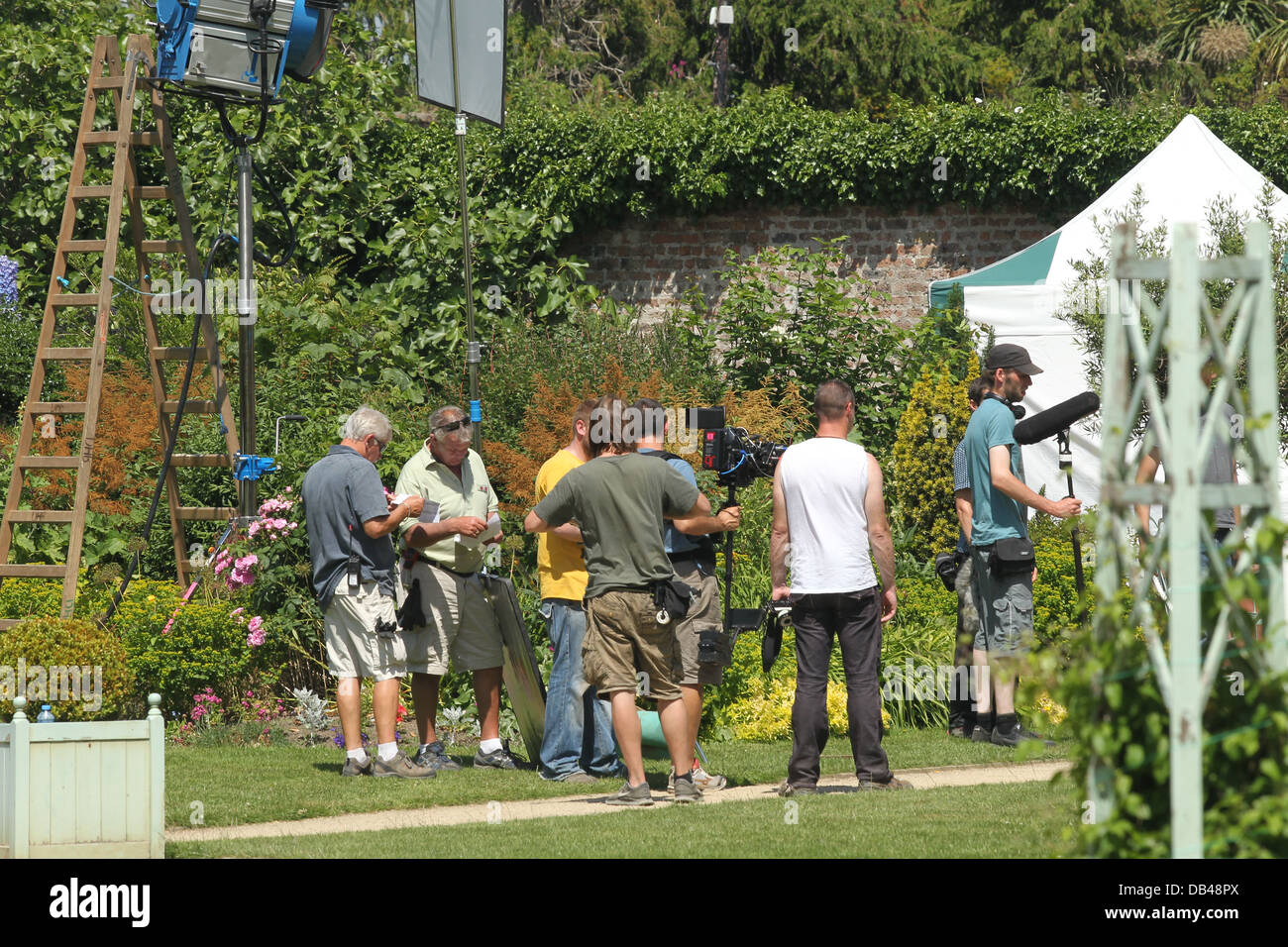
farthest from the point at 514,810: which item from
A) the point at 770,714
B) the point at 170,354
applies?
the point at 170,354

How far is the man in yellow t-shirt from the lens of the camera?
7.08 metres

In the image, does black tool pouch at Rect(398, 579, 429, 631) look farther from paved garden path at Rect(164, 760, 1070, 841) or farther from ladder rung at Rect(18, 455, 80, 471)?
ladder rung at Rect(18, 455, 80, 471)

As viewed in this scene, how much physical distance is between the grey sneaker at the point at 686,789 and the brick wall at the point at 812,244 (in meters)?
8.68

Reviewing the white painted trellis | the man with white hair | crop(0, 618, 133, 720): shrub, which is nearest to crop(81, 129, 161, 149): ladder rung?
crop(0, 618, 133, 720): shrub

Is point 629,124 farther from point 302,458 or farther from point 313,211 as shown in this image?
point 302,458

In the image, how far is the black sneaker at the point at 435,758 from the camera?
23.9 ft

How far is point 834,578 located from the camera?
6.36 m

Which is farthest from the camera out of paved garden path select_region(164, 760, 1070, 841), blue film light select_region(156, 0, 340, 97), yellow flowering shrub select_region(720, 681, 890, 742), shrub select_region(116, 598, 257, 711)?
blue film light select_region(156, 0, 340, 97)

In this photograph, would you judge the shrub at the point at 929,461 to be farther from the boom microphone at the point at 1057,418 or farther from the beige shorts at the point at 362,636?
the beige shorts at the point at 362,636

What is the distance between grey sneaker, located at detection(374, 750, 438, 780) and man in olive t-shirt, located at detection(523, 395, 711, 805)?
1.16 meters

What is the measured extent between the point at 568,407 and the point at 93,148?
20.4 ft

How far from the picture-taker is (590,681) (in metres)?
6.30

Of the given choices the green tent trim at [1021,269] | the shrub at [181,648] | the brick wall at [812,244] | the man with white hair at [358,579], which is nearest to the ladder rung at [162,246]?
the shrub at [181,648]
